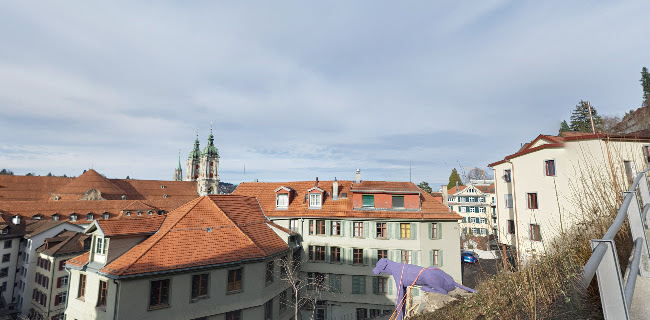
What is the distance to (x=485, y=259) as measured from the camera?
4125 centimetres

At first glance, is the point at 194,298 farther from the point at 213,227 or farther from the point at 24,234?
the point at 24,234

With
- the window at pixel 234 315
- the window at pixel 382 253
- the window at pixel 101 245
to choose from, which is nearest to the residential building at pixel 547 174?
the window at pixel 382 253

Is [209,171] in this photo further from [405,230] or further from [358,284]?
→ [405,230]

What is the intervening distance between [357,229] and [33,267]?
46.2 m

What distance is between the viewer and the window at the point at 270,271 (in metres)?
21.0

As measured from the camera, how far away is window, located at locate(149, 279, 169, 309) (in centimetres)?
1648

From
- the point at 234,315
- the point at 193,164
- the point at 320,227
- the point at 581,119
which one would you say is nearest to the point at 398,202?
the point at 320,227

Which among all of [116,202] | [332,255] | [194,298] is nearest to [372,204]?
[332,255]

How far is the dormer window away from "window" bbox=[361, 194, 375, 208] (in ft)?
14.2

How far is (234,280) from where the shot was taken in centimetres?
1927

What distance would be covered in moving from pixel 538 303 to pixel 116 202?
2583 inches

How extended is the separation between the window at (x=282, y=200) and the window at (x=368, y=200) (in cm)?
785

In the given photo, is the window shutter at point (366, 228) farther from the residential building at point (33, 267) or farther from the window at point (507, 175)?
the residential building at point (33, 267)

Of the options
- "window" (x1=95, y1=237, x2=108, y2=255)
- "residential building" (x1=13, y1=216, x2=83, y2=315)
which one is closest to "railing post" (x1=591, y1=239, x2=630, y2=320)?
"window" (x1=95, y1=237, x2=108, y2=255)
